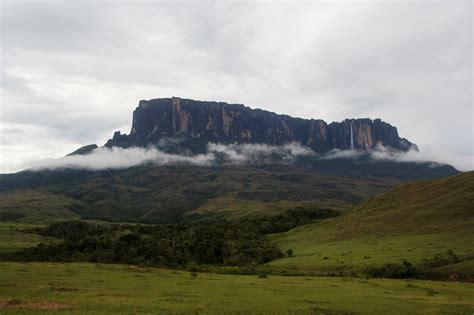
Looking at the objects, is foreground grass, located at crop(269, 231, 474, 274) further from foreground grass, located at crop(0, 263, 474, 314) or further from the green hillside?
foreground grass, located at crop(0, 263, 474, 314)

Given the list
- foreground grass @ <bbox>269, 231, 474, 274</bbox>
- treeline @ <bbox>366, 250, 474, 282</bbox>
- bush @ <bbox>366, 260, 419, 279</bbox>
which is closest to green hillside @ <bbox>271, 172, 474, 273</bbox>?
foreground grass @ <bbox>269, 231, 474, 274</bbox>

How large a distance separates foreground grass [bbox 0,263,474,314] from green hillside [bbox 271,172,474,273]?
2731 cm

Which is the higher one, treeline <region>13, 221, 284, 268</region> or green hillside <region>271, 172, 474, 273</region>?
green hillside <region>271, 172, 474, 273</region>

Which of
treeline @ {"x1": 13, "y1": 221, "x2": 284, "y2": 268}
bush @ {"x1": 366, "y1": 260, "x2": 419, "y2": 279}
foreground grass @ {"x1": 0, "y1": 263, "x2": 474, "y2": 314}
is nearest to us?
foreground grass @ {"x1": 0, "y1": 263, "x2": 474, "y2": 314}

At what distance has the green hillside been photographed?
8244 centimetres

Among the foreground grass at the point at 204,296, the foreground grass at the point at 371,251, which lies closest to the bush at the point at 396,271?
the foreground grass at the point at 371,251

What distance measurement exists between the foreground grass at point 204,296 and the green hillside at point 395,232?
2731 centimetres

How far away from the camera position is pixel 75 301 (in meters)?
34.7

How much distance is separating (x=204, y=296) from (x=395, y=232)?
80677 millimetres

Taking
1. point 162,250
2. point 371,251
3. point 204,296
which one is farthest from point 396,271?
point 162,250

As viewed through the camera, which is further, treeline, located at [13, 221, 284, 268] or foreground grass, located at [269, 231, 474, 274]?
treeline, located at [13, 221, 284, 268]

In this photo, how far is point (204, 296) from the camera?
134 ft

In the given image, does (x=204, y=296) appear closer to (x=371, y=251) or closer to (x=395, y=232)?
(x=371, y=251)

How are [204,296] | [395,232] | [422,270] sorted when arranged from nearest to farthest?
[204,296]
[422,270]
[395,232]
